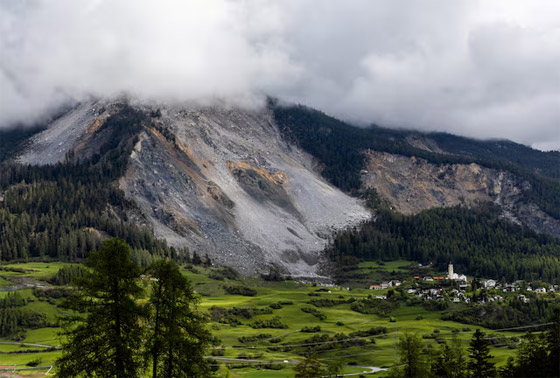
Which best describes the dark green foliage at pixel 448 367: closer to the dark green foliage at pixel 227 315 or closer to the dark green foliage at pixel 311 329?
the dark green foliage at pixel 311 329

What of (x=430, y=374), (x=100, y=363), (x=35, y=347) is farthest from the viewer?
(x=35, y=347)

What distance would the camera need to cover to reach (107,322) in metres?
47.7

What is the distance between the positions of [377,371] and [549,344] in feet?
188

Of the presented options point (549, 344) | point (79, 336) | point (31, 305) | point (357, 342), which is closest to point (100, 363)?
point (79, 336)

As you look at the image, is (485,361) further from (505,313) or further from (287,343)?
(505,313)

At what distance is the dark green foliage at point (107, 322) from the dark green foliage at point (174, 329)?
1925 millimetres

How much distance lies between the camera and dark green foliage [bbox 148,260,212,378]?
1950 inches

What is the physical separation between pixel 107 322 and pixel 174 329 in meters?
5.76

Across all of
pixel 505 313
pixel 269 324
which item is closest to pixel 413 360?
pixel 269 324

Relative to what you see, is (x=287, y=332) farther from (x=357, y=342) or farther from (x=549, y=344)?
(x=549, y=344)

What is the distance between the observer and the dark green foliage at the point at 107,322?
46625mm

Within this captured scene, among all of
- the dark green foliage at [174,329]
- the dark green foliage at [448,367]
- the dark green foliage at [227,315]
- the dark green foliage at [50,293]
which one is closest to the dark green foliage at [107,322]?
the dark green foliage at [174,329]

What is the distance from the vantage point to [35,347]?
139000 mm

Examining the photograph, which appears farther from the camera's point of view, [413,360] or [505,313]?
[505,313]
